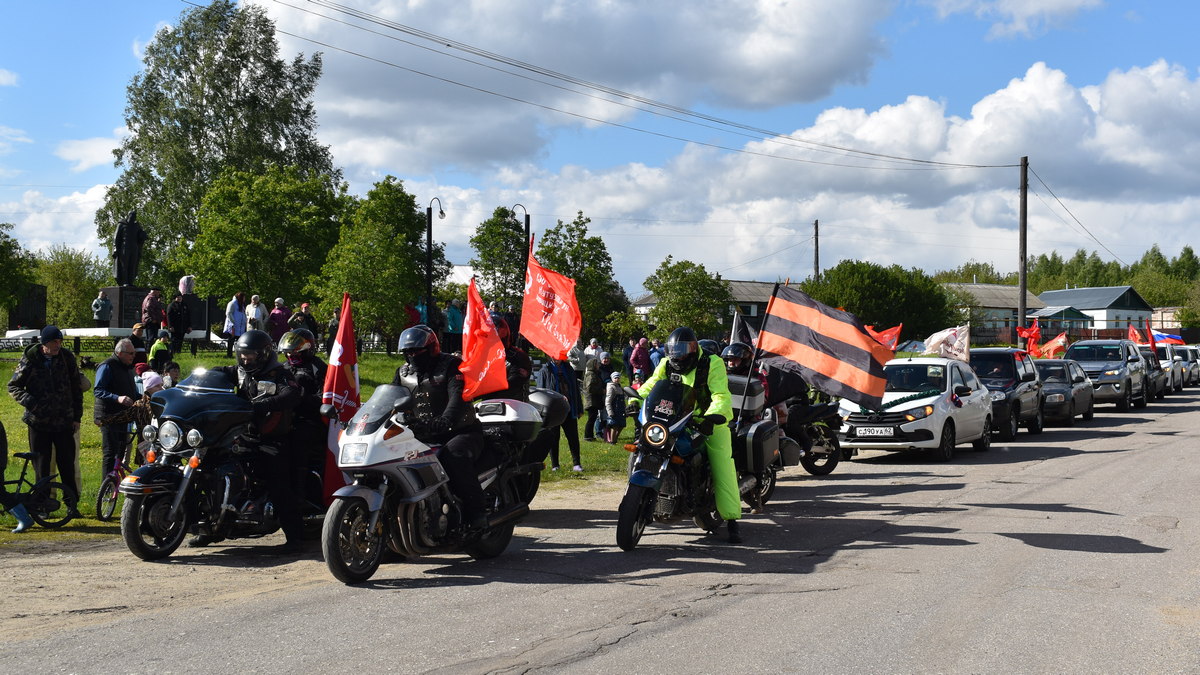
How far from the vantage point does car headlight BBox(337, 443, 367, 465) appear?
23.1 feet

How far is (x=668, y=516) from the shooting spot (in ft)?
27.5

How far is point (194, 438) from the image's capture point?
7.91 metres

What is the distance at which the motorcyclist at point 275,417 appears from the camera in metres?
8.26

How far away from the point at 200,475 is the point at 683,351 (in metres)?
3.80

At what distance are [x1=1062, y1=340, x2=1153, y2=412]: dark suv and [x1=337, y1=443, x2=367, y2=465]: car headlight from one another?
25649 mm

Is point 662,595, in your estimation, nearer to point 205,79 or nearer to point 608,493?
point 608,493

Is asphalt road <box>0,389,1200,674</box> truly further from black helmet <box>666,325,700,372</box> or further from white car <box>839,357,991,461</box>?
white car <box>839,357,991,461</box>

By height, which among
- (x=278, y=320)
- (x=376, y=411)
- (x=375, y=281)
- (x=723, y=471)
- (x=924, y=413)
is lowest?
(x=723, y=471)

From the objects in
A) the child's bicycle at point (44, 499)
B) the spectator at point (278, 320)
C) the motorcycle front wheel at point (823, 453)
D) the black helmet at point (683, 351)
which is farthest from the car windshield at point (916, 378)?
the spectator at point (278, 320)

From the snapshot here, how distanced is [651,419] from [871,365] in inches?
147

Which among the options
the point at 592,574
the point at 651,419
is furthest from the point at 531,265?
the point at 592,574

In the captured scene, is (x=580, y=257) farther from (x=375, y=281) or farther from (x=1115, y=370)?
(x=1115, y=370)

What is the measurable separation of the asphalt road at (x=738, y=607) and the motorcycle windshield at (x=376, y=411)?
3.42ft

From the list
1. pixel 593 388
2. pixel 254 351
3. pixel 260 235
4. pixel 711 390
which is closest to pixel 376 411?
pixel 254 351
